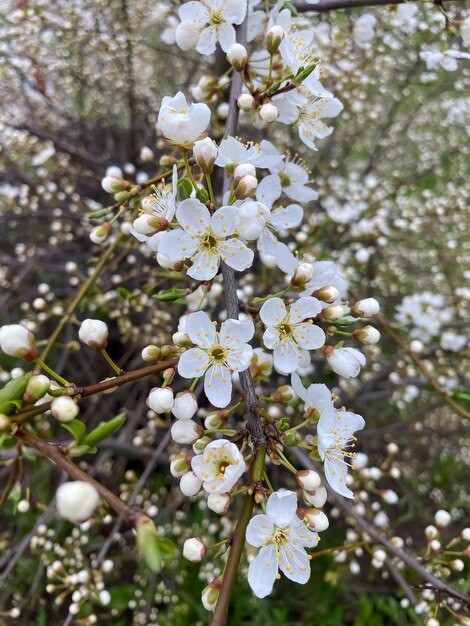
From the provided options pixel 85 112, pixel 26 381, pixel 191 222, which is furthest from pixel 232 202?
pixel 85 112

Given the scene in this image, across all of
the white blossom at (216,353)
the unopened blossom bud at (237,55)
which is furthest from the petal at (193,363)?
the unopened blossom bud at (237,55)

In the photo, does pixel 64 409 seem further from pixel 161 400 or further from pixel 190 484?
pixel 190 484

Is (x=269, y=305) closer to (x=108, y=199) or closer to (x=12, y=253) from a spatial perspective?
(x=108, y=199)

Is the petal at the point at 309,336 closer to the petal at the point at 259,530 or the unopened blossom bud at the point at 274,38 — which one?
the petal at the point at 259,530

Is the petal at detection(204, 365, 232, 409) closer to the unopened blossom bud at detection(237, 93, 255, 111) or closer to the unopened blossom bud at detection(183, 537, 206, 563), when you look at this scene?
the unopened blossom bud at detection(183, 537, 206, 563)

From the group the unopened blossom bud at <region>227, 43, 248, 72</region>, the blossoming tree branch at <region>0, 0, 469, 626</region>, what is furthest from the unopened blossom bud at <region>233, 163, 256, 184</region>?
the unopened blossom bud at <region>227, 43, 248, 72</region>

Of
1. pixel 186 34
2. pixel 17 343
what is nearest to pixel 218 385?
pixel 17 343
